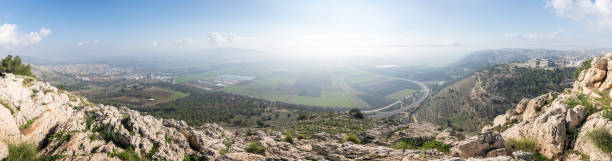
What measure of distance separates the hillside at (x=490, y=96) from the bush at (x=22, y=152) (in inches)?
3679

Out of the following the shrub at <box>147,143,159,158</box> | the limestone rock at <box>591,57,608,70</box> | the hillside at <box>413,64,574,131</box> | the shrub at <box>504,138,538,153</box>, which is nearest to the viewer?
the shrub at <box>147,143,159,158</box>

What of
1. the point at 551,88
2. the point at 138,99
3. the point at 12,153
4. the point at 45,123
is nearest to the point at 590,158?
the point at 12,153

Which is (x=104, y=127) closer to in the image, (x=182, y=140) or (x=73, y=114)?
(x=73, y=114)

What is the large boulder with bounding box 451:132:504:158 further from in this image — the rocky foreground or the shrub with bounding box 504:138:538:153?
the shrub with bounding box 504:138:538:153

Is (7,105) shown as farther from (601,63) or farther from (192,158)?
(601,63)

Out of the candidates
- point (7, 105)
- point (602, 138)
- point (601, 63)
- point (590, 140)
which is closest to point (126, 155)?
point (7, 105)

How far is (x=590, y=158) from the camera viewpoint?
13352mm

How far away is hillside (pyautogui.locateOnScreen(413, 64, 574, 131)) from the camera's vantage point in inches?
3435

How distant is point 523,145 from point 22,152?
29539mm

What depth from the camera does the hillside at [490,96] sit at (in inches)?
3435

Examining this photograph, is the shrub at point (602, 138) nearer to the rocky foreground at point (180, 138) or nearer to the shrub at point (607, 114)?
the rocky foreground at point (180, 138)

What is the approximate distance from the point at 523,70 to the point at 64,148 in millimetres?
163102

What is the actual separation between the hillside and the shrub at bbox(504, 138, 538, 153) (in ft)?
232

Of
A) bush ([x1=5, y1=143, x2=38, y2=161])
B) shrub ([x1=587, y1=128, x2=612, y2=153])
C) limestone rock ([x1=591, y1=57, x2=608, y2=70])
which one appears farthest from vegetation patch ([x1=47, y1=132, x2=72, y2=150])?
limestone rock ([x1=591, y1=57, x2=608, y2=70])
